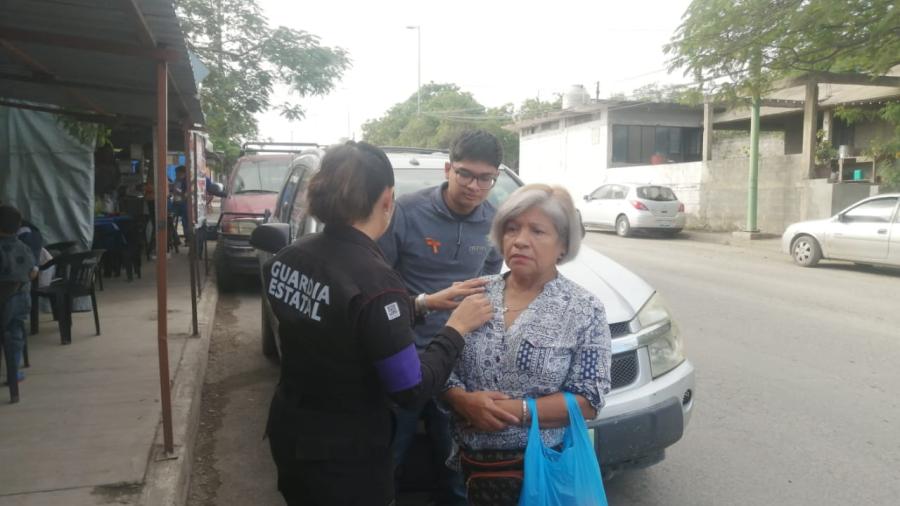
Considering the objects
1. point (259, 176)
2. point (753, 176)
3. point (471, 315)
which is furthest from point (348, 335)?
point (753, 176)

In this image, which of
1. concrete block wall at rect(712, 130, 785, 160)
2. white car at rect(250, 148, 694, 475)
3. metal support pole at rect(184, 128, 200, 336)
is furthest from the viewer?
concrete block wall at rect(712, 130, 785, 160)

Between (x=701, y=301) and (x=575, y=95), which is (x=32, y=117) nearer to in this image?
(x=701, y=301)

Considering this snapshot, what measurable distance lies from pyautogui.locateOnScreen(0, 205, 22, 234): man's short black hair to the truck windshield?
6.40m

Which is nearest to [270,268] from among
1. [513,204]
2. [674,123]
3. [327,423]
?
[327,423]

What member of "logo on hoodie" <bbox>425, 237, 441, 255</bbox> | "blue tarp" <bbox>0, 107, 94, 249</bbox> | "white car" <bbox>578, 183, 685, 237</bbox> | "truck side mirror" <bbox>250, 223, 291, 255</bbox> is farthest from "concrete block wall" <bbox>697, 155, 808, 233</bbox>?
"logo on hoodie" <bbox>425, 237, 441, 255</bbox>

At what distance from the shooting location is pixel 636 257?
14.3 m

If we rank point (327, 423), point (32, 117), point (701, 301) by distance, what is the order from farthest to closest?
point (701, 301)
point (32, 117)
point (327, 423)

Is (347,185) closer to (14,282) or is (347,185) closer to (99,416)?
(99,416)

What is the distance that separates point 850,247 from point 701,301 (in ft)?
16.2

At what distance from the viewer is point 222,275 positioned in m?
9.82

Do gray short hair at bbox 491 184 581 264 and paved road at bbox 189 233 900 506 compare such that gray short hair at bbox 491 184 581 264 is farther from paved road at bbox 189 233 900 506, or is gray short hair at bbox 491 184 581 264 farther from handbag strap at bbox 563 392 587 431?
paved road at bbox 189 233 900 506

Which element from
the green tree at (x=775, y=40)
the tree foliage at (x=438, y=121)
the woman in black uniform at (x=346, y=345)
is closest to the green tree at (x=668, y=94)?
the green tree at (x=775, y=40)

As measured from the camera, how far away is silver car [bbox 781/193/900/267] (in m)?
11.6

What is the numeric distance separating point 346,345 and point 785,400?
4.40 m
